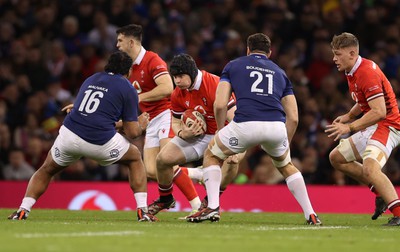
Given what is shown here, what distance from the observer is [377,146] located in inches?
437

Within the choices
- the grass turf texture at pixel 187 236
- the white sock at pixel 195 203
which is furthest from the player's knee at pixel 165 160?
the white sock at pixel 195 203

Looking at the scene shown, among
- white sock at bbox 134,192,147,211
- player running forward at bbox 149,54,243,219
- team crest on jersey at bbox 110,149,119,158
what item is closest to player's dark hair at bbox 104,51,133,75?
player running forward at bbox 149,54,243,219

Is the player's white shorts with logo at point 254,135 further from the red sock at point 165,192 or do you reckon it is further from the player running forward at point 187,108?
the red sock at point 165,192

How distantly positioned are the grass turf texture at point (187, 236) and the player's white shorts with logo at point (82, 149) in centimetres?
72

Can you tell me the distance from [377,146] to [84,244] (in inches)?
176

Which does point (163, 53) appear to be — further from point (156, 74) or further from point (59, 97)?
point (156, 74)

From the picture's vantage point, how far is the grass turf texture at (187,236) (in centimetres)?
787

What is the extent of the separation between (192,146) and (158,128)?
123cm

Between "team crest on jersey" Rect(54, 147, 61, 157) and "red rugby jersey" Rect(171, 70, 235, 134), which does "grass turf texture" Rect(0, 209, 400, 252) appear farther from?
"red rugby jersey" Rect(171, 70, 235, 134)

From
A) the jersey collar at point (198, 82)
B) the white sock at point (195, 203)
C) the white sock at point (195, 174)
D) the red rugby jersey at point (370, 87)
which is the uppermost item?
the jersey collar at point (198, 82)

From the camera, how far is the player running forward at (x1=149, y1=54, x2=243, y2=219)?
11.2 meters

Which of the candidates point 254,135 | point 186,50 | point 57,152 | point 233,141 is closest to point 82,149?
point 57,152

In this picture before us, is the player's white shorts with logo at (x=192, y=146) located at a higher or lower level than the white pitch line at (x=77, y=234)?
higher

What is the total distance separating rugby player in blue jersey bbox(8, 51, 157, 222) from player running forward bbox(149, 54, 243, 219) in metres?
0.69
